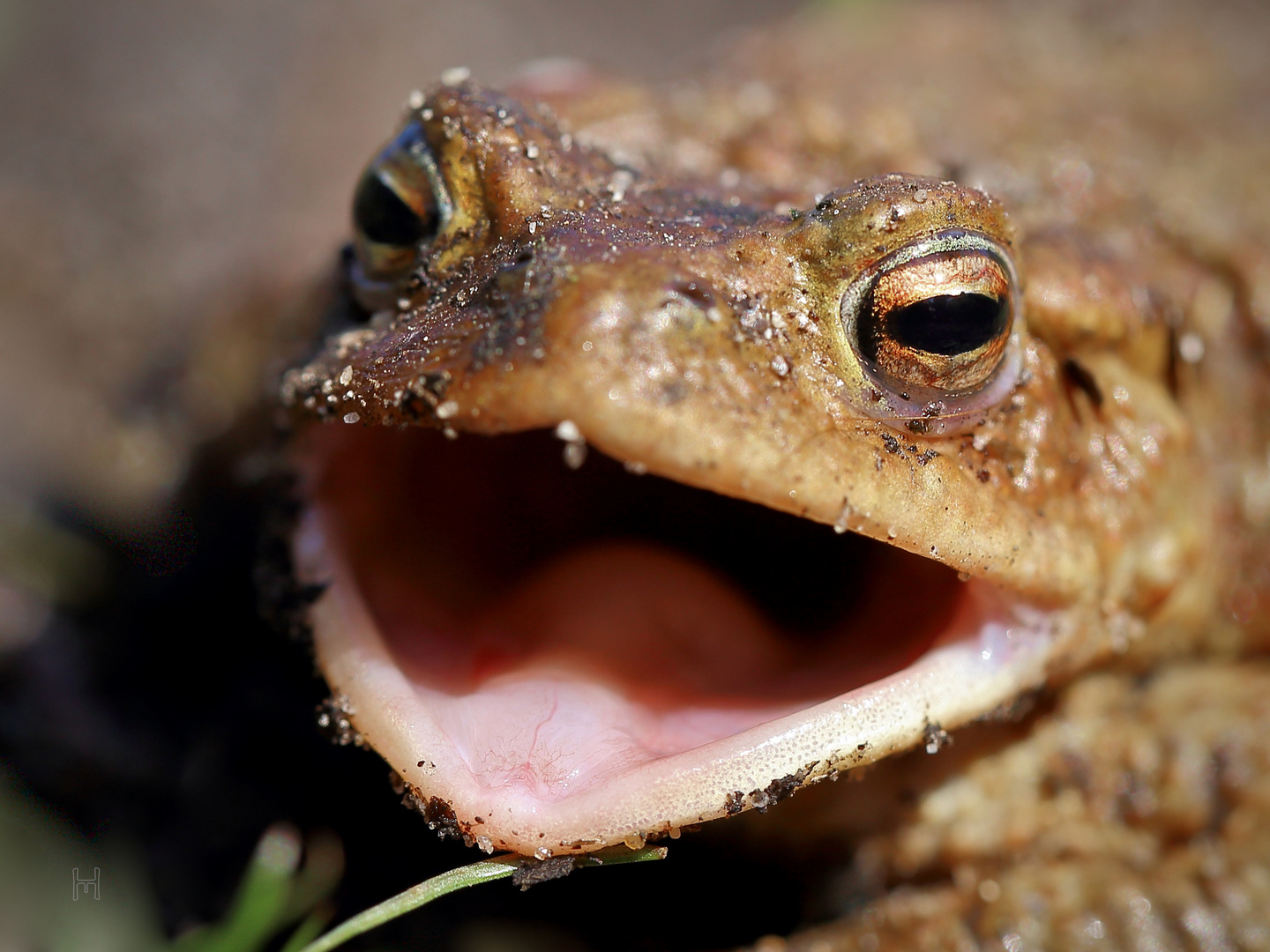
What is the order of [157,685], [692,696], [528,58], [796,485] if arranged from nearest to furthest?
[796,485]
[692,696]
[157,685]
[528,58]

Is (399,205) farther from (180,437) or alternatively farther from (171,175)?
(171,175)

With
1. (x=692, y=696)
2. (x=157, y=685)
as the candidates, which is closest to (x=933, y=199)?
(x=692, y=696)

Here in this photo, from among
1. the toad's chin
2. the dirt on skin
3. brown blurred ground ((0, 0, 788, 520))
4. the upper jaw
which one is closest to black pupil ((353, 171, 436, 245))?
the upper jaw

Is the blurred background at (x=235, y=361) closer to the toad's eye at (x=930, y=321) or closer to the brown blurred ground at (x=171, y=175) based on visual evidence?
the brown blurred ground at (x=171, y=175)

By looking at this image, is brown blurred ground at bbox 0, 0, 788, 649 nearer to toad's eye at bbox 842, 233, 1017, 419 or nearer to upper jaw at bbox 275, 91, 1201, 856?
upper jaw at bbox 275, 91, 1201, 856

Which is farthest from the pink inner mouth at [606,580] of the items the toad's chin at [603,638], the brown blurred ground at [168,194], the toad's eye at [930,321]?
the brown blurred ground at [168,194]

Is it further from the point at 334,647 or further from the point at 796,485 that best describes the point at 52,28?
the point at 796,485
